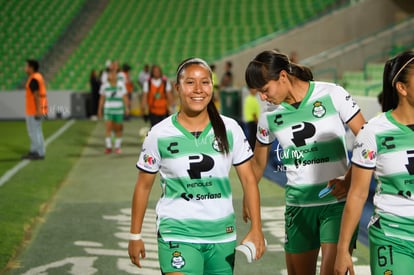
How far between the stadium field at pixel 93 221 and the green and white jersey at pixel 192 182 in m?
2.93

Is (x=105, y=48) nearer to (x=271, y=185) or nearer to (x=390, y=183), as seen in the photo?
(x=271, y=185)

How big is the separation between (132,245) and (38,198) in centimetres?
739

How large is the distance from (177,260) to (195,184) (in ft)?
1.56

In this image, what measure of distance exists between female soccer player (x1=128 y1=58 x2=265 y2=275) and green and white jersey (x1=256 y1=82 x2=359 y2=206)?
652 mm

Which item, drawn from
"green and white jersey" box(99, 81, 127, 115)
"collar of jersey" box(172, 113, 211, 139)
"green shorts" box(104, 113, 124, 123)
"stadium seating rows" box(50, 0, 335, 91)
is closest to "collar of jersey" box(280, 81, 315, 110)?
"collar of jersey" box(172, 113, 211, 139)

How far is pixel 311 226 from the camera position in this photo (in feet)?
16.7

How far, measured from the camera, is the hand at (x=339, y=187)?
4.85 meters

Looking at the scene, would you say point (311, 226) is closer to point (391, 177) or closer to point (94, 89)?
point (391, 177)

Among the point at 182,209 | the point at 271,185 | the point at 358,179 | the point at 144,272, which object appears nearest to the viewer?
the point at 358,179

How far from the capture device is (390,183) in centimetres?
404

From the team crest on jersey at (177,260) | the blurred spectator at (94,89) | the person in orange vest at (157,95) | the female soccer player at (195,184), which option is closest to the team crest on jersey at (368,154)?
the female soccer player at (195,184)

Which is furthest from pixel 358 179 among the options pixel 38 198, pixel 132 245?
pixel 38 198

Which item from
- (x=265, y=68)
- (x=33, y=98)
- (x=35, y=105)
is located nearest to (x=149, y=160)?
(x=265, y=68)

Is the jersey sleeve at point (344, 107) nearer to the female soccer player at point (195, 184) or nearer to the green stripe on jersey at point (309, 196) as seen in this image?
the green stripe on jersey at point (309, 196)
